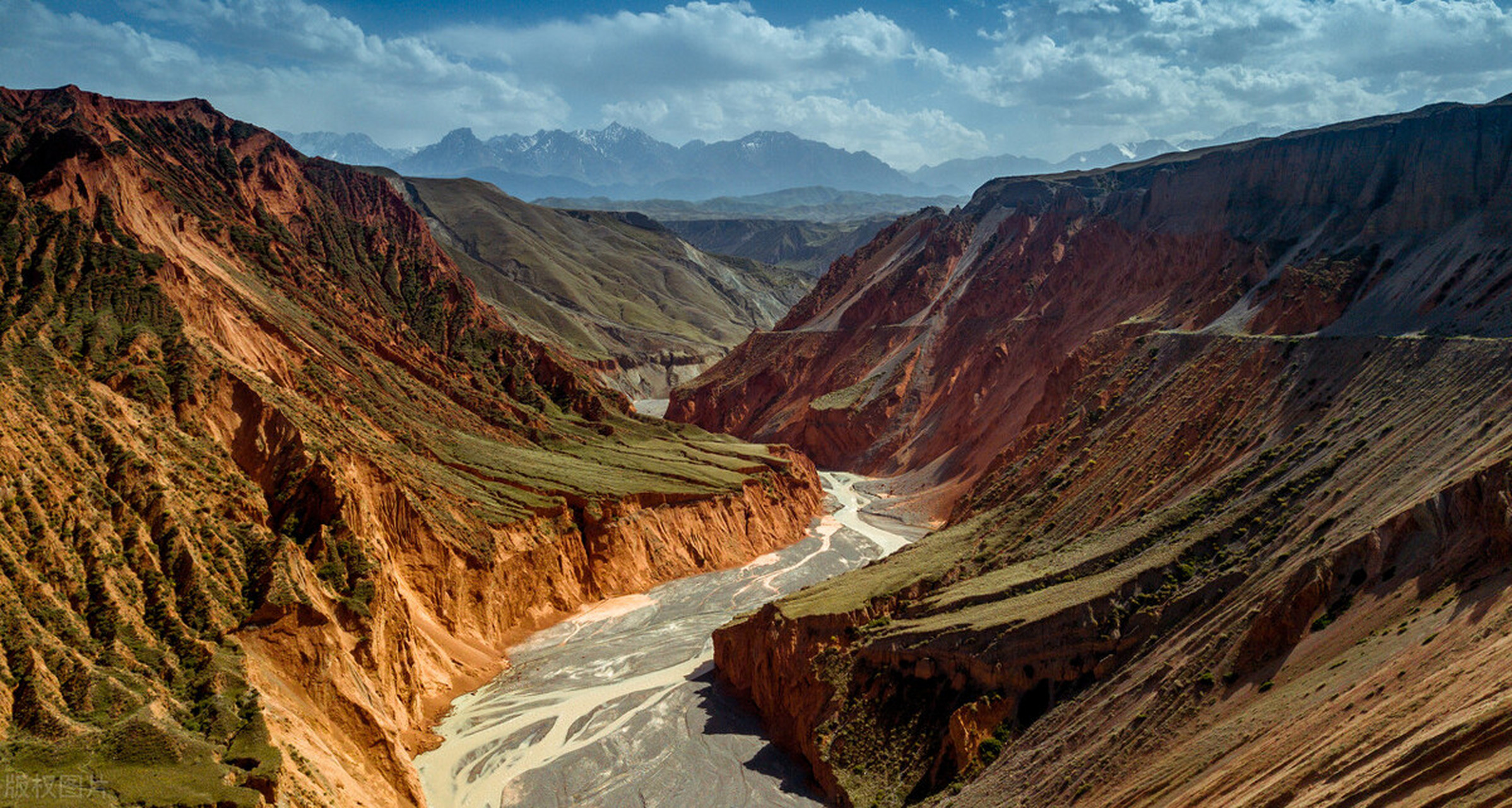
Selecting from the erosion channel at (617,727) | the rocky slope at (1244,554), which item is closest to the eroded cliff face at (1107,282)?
the rocky slope at (1244,554)

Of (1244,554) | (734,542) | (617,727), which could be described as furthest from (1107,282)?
(617,727)

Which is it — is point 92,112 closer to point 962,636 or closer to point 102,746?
point 102,746

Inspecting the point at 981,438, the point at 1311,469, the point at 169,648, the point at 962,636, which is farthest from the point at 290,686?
the point at 981,438

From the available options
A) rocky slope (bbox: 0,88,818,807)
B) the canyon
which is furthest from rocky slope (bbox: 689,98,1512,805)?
rocky slope (bbox: 0,88,818,807)

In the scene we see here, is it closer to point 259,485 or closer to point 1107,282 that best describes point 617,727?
point 259,485

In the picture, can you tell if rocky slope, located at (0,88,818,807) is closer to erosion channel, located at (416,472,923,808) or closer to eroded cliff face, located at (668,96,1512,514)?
erosion channel, located at (416,472,923,808)

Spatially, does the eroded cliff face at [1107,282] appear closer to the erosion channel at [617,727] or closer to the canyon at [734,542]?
the canyon at [734,542]
